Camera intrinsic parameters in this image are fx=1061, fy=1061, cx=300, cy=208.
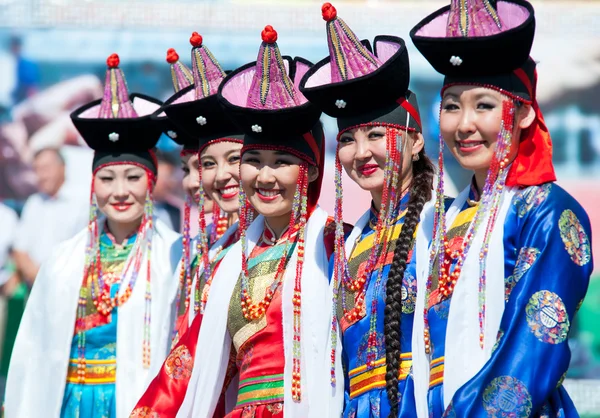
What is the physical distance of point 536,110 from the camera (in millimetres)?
2963

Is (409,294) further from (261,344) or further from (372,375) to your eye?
(261,344)

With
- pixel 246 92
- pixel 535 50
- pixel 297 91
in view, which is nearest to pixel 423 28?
pixel 297 91

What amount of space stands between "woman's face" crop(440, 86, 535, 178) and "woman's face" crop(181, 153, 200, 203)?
1876mm

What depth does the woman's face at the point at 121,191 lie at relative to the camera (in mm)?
4738

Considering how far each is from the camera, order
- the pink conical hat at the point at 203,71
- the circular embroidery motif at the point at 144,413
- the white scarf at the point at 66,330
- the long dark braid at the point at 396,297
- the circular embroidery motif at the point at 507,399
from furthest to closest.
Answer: the white scarf at the point at 66,330 → the pink conical hat at the point at 203,71 → the circular embroidery motif at the point at 144,413 → the long dark braid at the point at 396,297 → the circular embroidery motif at the point at 507,399

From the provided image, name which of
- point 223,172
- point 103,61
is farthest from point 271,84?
point 103,61

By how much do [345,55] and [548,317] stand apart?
111 centimetres

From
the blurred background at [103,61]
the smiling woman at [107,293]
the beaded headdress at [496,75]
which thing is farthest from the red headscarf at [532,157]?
the blurred background at [103,61]

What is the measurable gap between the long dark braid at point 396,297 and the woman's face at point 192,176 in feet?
5.06

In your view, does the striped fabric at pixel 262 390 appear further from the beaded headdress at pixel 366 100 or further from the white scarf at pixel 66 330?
the white scarf at pixel 66 330

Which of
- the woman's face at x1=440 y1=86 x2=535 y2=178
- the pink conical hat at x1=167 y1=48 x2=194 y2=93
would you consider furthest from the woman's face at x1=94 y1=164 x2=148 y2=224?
the woman's face at x1=440 y1=86 x2=535 y2=178

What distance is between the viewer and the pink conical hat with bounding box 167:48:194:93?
4.67 metres

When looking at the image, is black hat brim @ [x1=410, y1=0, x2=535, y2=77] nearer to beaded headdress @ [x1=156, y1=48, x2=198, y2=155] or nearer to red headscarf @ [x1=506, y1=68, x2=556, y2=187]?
red headscarf @ [x1=506, y1=68, x2=556, y2=187]

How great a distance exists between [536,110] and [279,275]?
107 cm
